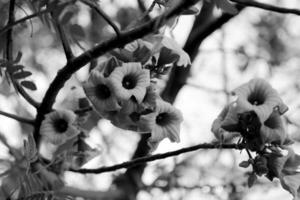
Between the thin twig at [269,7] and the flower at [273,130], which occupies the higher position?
the thin twig at [269,7]

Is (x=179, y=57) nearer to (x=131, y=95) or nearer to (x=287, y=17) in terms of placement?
(x=131, y=95)

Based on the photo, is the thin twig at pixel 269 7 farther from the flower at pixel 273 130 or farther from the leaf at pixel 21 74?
the leaf at pixel 21 74

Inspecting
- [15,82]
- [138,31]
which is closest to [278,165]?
[138,31]

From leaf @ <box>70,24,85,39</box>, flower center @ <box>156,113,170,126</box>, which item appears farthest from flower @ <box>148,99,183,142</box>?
leaf @ <box>70,24,85,39</box>

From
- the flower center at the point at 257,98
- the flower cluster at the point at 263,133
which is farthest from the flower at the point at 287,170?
the flower center at the point at 257,98

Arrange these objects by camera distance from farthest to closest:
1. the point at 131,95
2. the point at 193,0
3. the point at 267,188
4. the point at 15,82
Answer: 1. the point at 267,188
2. the point at 15,82
3. the point at 131,95
4. the point at 193,0

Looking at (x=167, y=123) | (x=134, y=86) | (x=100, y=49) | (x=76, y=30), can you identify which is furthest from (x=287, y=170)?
(x=76, y=30)

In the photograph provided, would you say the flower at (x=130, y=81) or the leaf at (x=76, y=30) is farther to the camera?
the leaf at (x=76, y=30)
